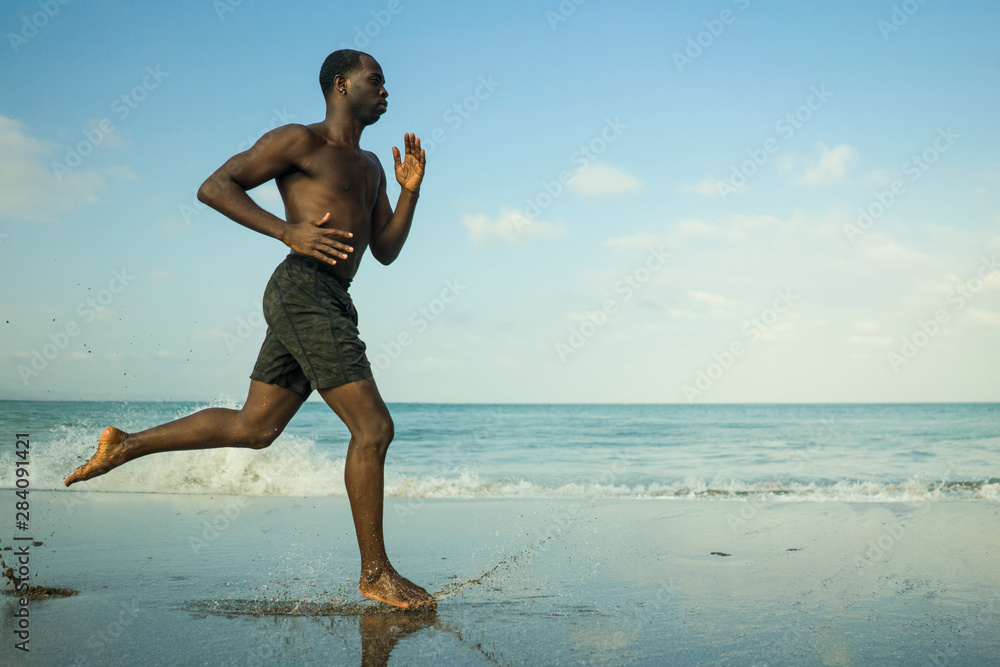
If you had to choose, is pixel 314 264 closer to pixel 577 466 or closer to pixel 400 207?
pixel 400 207

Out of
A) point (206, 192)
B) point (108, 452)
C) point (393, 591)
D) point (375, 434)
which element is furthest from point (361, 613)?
point (206, 192)

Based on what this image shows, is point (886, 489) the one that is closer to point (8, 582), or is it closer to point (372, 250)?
point (372, 250)

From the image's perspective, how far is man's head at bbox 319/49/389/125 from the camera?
9.20 feet

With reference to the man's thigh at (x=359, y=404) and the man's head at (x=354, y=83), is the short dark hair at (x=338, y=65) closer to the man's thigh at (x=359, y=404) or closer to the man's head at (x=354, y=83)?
the man's head at (x=354, y=83)

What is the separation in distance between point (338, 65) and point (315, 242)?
0.81 meters

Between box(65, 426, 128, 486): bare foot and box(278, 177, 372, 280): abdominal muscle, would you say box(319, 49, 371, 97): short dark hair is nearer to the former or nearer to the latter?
box(278, 177, 372, 280): abdominal muscle

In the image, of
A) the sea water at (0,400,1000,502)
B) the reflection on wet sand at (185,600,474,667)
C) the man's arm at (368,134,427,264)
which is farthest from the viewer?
the sea water at (0,400,1000,502)

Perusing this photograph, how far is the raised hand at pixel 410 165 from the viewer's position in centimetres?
307

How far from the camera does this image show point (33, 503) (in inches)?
212

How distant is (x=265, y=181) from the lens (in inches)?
104

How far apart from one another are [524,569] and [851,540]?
2037mm

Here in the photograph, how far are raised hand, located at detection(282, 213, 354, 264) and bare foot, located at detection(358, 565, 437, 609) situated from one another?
3.66 ft

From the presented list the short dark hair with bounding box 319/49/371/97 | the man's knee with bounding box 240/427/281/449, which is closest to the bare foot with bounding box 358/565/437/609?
the man's knee with bounding box 240/427/281/449

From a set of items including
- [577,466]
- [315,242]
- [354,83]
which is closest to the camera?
[315,242]
